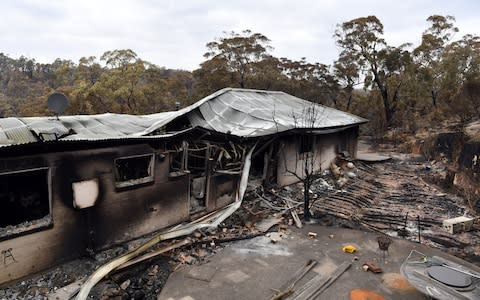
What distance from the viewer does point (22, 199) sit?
8016 millimetres

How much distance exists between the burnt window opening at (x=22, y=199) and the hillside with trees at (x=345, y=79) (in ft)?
74.3

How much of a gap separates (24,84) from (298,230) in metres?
53.4

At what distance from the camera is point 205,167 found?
35.4 ft

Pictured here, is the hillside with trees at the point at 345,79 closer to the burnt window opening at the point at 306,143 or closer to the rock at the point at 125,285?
the burnt window opening at the point at 306,143

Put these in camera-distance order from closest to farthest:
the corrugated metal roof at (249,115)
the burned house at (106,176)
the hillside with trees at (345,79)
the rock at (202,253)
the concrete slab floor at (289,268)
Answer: the burned house at (106,176)
the concrete slab floor at (289,268)
the rock at (202,253)
the corrugated metal roof at (249,115)
the hillside with trees at (345,79)

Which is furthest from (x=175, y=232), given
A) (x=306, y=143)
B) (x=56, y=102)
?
(x=306, y=143)

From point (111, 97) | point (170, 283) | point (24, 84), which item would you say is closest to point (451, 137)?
point (170, 283)

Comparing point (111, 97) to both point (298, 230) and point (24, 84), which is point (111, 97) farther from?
point (24, 84)

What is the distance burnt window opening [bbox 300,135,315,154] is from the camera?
50.5 feet

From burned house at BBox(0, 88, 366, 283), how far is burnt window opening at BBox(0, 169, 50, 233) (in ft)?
0.07

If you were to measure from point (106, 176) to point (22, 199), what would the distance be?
7.30ft

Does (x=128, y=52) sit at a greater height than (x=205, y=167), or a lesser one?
greater

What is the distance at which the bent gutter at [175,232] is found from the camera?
6589 mm

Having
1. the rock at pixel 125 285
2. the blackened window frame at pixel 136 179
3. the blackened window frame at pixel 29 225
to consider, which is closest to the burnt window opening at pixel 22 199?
the blackened window frame at pixel 29 225
